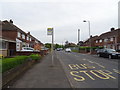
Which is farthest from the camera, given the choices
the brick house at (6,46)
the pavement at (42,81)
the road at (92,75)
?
the brick house at (6,46)

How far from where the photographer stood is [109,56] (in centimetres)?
1809

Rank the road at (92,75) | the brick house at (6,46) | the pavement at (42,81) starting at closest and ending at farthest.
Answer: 1. the pavement at (42,81)
2. the road at (92,75)
3. the brick house at (6,46)

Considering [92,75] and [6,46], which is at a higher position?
[6,46]

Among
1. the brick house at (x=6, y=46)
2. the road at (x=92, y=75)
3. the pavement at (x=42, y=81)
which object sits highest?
the brick house at (x=6, y=46)

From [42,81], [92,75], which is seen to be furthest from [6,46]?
[92,75]

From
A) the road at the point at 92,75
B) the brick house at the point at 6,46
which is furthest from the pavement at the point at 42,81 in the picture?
the brick house at the point at 6,46

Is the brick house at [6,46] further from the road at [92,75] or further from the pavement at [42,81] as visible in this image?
the pavement at [42,81]

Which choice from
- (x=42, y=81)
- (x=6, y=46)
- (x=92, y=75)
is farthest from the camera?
(x=6, y=46)

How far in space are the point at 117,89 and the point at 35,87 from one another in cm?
311

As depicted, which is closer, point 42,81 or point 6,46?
point 42,81

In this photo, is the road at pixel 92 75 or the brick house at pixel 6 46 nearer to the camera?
the road at pixel 92 75

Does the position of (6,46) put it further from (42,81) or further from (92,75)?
(92,75)

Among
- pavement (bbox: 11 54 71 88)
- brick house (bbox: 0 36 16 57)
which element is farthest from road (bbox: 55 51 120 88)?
brick house (bbox: 0 36 16 57)

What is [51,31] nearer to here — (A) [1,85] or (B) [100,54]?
(A) [1,85]
